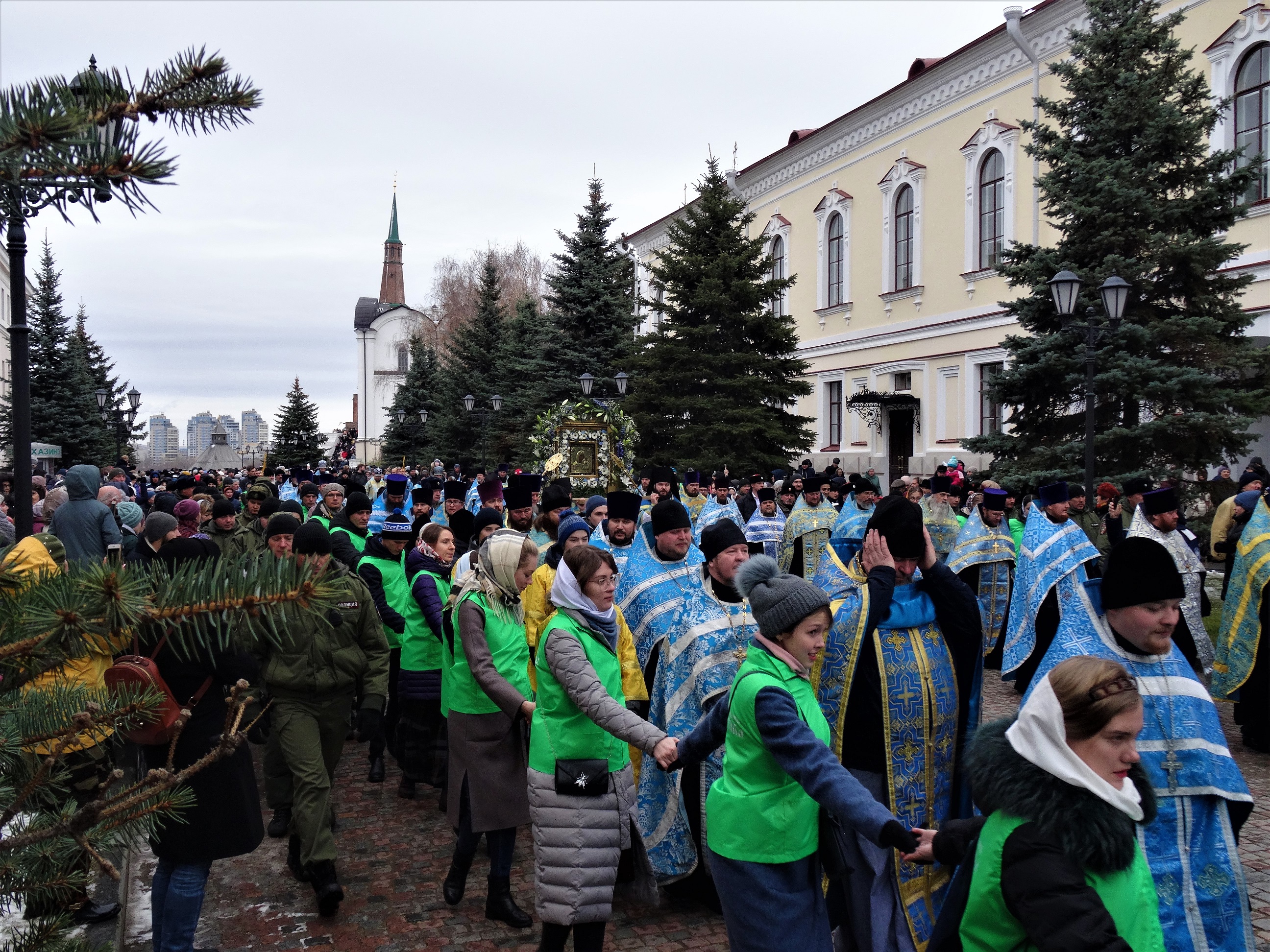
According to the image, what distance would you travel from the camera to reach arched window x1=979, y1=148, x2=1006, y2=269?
27.1m

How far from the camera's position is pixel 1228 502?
33.3ft

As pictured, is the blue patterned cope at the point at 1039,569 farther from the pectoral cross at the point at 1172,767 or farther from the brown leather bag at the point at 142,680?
the brown leather bag at the point at 142,680

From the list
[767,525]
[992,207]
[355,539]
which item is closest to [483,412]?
[992,207]

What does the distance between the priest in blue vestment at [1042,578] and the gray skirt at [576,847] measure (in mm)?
2097

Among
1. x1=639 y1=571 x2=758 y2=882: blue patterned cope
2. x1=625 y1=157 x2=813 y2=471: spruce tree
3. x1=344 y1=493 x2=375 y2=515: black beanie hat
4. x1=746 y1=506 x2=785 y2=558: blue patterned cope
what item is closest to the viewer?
x1=639 y1=571 x2=758 y2=882: blue patterned cope

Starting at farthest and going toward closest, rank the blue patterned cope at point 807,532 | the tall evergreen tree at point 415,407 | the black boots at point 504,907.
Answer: the tall evergreen tree at point 415,407 < the blue patterned cope at point 807,532 < the black boots at point 504,907

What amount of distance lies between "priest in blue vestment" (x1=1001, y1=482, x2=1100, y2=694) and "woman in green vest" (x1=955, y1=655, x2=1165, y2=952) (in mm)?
1979

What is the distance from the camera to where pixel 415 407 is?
54.1 meters

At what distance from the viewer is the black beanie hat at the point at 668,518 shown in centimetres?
571

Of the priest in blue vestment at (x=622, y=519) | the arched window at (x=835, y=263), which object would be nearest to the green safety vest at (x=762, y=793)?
the priest in blue vestment at (x=622, y=519)

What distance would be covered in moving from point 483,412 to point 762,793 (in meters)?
34.6

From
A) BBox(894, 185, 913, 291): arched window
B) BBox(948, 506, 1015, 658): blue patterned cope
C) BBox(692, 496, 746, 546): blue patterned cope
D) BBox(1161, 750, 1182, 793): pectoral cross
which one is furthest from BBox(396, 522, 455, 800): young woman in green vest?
BBox(894, 185, 913, 291): arched window

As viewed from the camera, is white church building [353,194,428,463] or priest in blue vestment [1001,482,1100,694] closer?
priest in blue vestment [1001,482,1100,694]

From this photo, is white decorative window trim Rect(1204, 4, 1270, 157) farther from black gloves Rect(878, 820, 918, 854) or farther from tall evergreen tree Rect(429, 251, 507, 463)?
tall evergreen tree Rect(429, 251, 507, 463)
